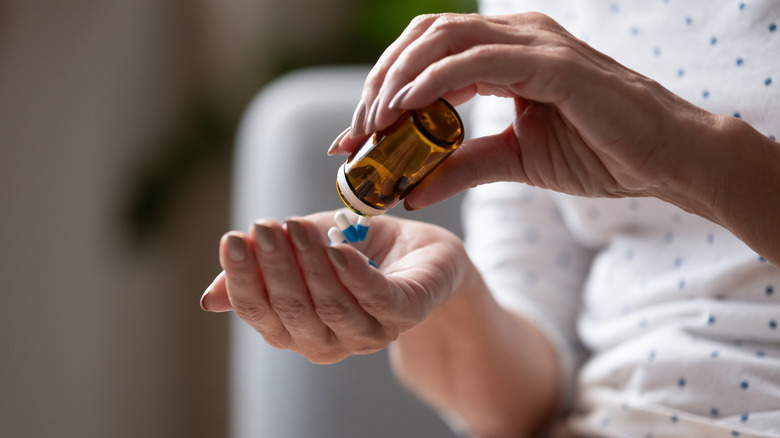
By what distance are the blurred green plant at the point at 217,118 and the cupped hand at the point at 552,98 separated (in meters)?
0.89

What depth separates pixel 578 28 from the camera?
70cm

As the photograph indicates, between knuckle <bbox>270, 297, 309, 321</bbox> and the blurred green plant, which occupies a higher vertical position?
the blurred green plant

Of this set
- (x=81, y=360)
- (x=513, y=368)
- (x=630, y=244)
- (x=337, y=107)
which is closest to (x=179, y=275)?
(x=81, y=360)

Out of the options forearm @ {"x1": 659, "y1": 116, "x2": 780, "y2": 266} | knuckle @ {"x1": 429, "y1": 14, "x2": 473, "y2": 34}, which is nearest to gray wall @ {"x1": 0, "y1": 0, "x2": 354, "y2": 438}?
knuckle @ {"x1": 429, "y1": 14, "x2": 473, "y2": 34}

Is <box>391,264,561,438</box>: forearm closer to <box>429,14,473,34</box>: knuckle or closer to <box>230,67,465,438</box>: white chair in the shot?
<box>230,67,465,438</box>: white chair

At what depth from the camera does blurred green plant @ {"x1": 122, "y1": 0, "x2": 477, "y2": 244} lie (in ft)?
4.50

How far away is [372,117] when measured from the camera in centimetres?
42

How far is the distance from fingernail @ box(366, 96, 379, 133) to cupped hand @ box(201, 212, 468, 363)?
0.07m

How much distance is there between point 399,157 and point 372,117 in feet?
0.13

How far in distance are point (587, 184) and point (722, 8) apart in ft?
0.81

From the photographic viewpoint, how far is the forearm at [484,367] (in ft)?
2.28

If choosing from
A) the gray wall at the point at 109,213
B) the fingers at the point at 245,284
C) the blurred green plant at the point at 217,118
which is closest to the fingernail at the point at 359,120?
the fingers at the point at 245,284

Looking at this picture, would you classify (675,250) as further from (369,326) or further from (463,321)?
(369,326)

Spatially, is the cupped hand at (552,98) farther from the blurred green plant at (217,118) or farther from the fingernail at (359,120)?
the blurred green plant at (217,118)
